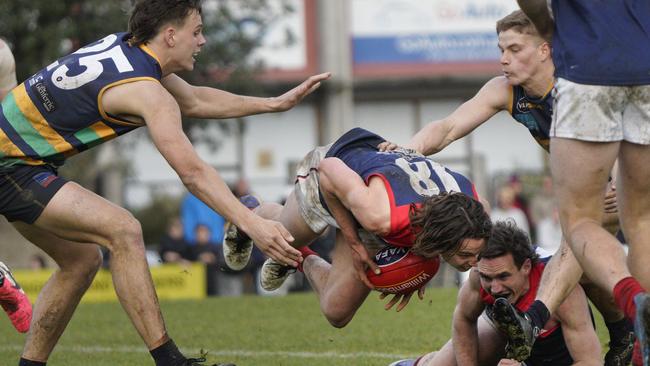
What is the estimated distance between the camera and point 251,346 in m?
9.12

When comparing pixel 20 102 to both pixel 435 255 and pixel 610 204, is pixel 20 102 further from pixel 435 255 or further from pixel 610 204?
pixel 610 204

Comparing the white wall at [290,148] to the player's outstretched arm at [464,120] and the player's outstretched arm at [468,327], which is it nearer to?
the player's outstretched arm at [464,120]

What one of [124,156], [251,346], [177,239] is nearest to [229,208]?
[251,346]

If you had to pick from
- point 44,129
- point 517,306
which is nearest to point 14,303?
point 44,129

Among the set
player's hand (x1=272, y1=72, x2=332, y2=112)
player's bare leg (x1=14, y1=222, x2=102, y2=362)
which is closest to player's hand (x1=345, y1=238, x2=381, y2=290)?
player's hand (x1=272, y1=72, x2=332, y2=112)

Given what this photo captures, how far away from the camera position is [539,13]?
5.54m

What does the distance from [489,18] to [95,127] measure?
23.6 metres

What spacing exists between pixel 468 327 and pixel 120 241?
6.70ft

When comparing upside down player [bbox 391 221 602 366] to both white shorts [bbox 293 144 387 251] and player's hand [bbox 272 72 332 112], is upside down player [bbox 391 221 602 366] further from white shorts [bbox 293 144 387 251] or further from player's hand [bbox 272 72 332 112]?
player's hand [bbox 272 72 332 112]

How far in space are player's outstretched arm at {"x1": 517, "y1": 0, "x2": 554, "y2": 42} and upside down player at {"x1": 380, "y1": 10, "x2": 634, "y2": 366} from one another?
151 cm

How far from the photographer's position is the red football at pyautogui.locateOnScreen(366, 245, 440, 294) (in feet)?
21.4

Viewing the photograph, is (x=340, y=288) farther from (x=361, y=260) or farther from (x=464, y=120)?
(x=464, y=120)

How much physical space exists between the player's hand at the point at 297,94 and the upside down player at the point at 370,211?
0.37 metres

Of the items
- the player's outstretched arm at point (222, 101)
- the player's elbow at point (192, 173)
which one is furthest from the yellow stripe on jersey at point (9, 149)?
the player's outstretched arm at point (222, 101)
